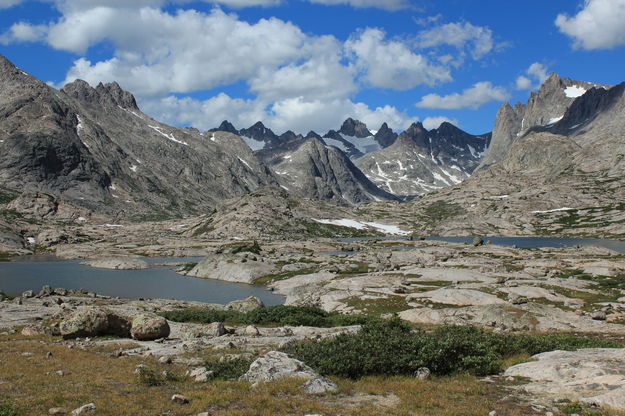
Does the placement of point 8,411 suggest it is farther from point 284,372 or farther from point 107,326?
point 107,326

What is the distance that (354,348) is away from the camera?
24.9 metres

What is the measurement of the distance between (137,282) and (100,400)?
121 m

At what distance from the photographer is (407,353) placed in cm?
2420

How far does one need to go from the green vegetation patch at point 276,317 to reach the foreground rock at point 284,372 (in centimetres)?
2539

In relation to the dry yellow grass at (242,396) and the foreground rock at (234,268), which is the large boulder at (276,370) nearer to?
the dry yellow grass at (242,396)

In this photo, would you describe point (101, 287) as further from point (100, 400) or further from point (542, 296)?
point (100, 400)

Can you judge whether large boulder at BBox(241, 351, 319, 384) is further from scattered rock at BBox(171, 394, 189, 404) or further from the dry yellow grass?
scattered rock at BBox(171, 394, 189, 404)

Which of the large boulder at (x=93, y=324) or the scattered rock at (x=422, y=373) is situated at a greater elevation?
the scattered rock at (x=422, y=373)

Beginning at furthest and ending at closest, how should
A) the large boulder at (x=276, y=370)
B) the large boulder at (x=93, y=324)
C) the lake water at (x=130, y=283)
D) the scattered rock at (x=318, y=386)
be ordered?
1. the lake water at (x=130, y=283)
2. the large boulder at (x=93, y=324)
3. the large boulder at (x=276, y=370)
4. the scattered rock at (x=318, y=386)

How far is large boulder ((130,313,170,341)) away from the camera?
38656 mm

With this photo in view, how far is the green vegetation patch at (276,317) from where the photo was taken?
163 feet

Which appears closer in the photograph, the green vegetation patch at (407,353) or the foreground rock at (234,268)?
the green vegetation patch at (407,353)

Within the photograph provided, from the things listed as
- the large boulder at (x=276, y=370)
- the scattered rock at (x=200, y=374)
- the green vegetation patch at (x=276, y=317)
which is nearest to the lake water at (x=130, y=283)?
the green vegetation patch at (x=276, y=317)

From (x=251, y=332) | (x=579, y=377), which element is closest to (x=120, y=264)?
(x=251, y=332)
